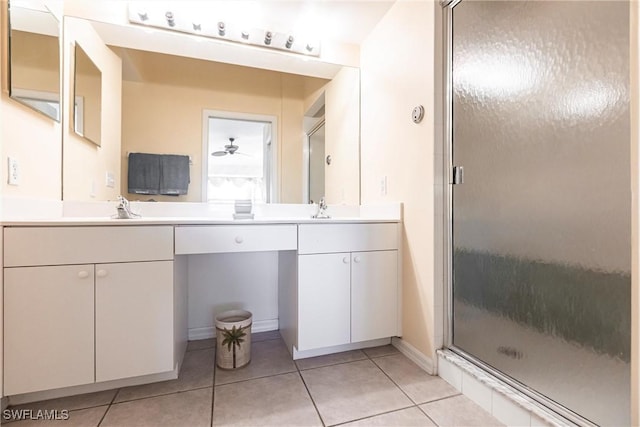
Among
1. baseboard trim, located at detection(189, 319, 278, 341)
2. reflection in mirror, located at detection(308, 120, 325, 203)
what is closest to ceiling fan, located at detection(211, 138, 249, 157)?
reflection in mirror, located at detection(308, 120, 325, 203)

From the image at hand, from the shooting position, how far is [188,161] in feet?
6.07

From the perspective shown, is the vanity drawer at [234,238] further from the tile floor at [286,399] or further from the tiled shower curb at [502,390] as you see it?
the tiled shower curb at [502,390]

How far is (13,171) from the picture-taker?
47.8 inches

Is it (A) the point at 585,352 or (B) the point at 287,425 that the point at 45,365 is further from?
(A) the point at 585,352

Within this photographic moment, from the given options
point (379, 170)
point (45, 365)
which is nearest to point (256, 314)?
point (45, 365)

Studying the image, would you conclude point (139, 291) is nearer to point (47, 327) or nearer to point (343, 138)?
point (47, 327)

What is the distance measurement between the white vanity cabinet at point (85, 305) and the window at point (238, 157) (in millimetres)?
622

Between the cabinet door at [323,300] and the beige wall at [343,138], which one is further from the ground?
the beige wall at [343,138]

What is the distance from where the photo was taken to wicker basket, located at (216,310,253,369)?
157 cm

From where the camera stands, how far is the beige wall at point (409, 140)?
1.53 metres

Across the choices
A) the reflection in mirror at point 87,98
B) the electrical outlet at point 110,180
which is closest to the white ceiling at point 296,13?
the reflection in mirror at point 87,98

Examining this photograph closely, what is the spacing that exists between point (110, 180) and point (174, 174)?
0.34m

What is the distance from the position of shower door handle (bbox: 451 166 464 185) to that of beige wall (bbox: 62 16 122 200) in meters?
1.88

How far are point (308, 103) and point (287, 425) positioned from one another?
1950 mm
